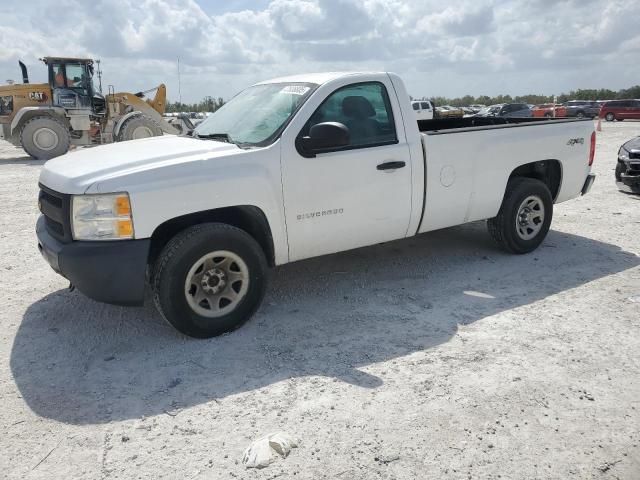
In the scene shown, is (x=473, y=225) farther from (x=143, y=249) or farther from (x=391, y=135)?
(x=143, y=249)

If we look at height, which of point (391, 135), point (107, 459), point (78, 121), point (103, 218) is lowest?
point (107, 459)

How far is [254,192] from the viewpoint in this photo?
13.7 ft

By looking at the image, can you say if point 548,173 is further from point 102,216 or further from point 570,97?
point 570,97

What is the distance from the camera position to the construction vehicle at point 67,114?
Answer: 17.2 meters

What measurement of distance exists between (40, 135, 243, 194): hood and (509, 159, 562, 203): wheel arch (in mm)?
3570

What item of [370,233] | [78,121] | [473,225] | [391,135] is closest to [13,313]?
[370,233]

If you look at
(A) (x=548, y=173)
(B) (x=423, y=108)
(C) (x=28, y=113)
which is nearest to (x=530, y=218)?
(A) (x=548, y=173)

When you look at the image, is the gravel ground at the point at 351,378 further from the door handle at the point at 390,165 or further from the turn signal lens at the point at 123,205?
the door handle at the point at 390,165

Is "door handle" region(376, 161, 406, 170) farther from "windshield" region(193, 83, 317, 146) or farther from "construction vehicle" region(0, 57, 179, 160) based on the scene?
"construction vehicle" region(0, 57, 179, 160)

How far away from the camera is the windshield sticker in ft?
15.3

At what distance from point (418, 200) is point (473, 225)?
2861 millimetres

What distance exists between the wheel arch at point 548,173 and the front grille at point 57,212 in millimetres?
4613

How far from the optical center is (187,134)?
535cm

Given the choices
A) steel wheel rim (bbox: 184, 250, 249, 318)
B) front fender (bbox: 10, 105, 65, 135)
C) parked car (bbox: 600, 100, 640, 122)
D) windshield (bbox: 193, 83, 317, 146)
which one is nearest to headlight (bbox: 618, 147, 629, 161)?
windshield (bbox: 193, 83, 317, 146)
